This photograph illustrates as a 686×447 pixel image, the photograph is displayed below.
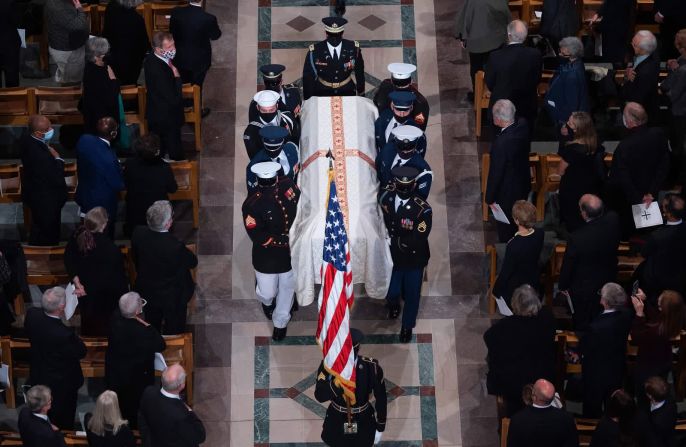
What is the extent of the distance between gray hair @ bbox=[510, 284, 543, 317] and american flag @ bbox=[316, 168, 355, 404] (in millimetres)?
1532

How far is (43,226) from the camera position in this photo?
50.7 ft

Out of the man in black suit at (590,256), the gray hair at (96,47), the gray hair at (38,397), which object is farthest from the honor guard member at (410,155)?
the gray hair at (38,397)

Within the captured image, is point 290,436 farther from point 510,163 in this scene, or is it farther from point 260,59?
point 260,59

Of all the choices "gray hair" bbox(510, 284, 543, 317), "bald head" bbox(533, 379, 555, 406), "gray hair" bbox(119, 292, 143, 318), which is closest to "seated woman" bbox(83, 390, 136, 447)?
"gray hair" bbox(119, 292, 143, 318)

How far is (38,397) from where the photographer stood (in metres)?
12.8

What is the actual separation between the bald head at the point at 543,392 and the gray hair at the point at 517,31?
4517 millimetres

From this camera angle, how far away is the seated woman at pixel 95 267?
14.1 metres

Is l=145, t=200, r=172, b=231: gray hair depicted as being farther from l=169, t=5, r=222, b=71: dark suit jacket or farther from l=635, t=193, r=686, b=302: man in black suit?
l=635, t=193, r=686, b=302: man in black suit

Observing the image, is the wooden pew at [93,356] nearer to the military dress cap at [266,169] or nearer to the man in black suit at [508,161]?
the military dress cap at [266,169]

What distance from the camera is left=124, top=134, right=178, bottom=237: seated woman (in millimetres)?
14930

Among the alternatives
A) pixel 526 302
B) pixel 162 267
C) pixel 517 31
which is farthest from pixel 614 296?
pixel 162 267

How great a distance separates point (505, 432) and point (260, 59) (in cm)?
665

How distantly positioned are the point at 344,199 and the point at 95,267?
Answer: 8.40 feet

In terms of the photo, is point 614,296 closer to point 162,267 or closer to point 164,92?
point 162,267
